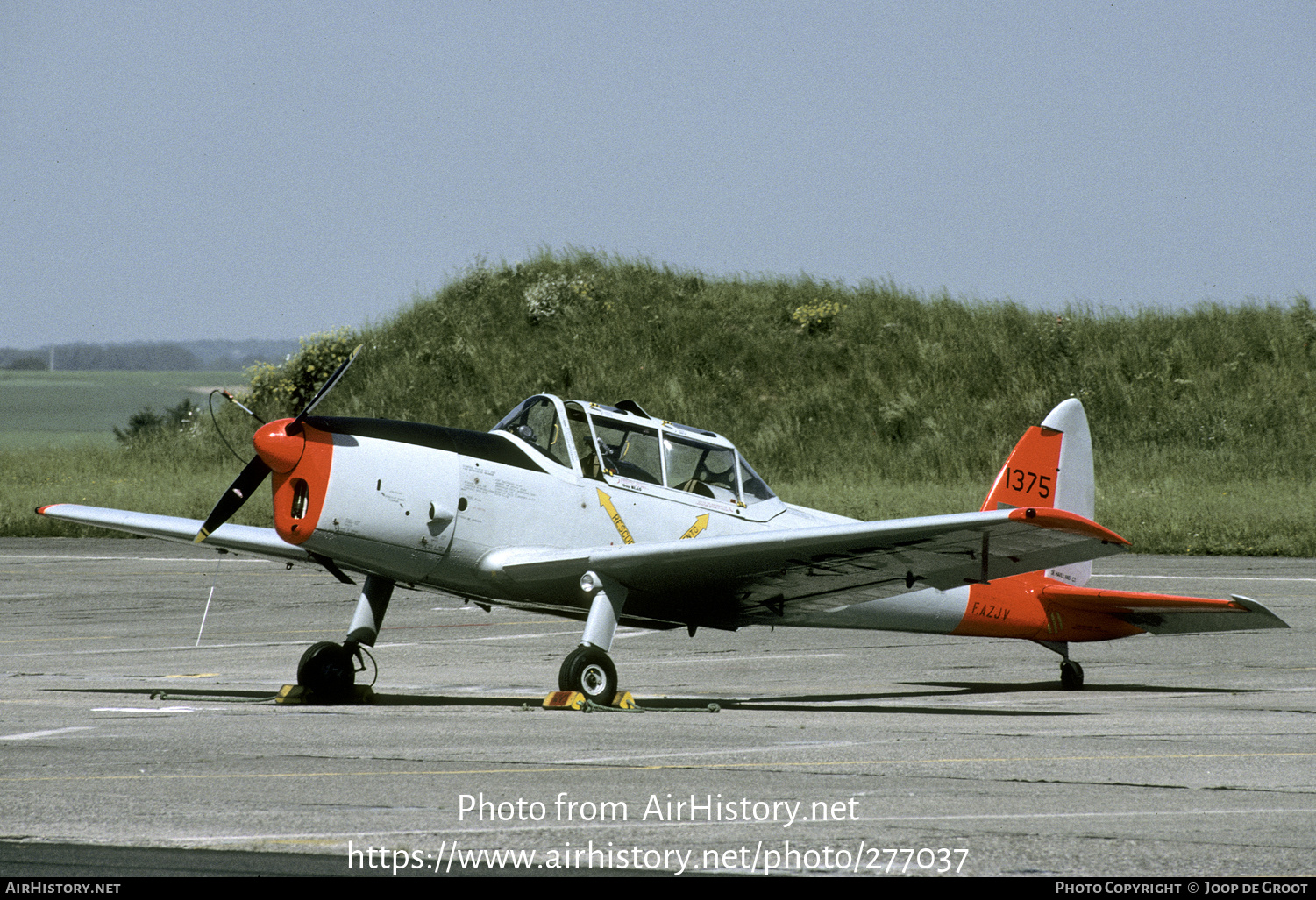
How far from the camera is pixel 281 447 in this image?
31.7 feet

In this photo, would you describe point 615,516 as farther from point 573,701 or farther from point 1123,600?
point 1123,600

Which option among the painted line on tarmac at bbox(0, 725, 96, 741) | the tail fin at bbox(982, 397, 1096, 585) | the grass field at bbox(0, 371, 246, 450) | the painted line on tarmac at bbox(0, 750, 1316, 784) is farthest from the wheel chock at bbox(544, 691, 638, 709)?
the grass field at bbox(0, 371, 246, 450)

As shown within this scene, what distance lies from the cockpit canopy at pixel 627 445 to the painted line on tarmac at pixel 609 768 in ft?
11.3

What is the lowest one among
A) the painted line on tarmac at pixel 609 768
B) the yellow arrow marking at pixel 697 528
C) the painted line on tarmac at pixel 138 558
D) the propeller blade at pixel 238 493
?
the painted line on tarmac at pixel 138 558

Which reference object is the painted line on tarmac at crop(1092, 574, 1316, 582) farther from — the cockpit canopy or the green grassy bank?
the cockpit canopy

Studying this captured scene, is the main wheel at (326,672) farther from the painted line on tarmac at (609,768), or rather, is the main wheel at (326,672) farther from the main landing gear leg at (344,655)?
the painted line on tarmac at (609,768)

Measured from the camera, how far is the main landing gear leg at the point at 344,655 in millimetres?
10508

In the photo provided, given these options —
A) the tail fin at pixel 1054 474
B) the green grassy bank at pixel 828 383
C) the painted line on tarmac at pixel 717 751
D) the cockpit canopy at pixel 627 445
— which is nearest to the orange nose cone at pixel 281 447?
the cockpit canopy at pixel 627 445

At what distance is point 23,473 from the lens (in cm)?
3919

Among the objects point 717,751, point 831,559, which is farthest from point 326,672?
point 831,559

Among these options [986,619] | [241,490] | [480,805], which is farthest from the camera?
[986,619]
